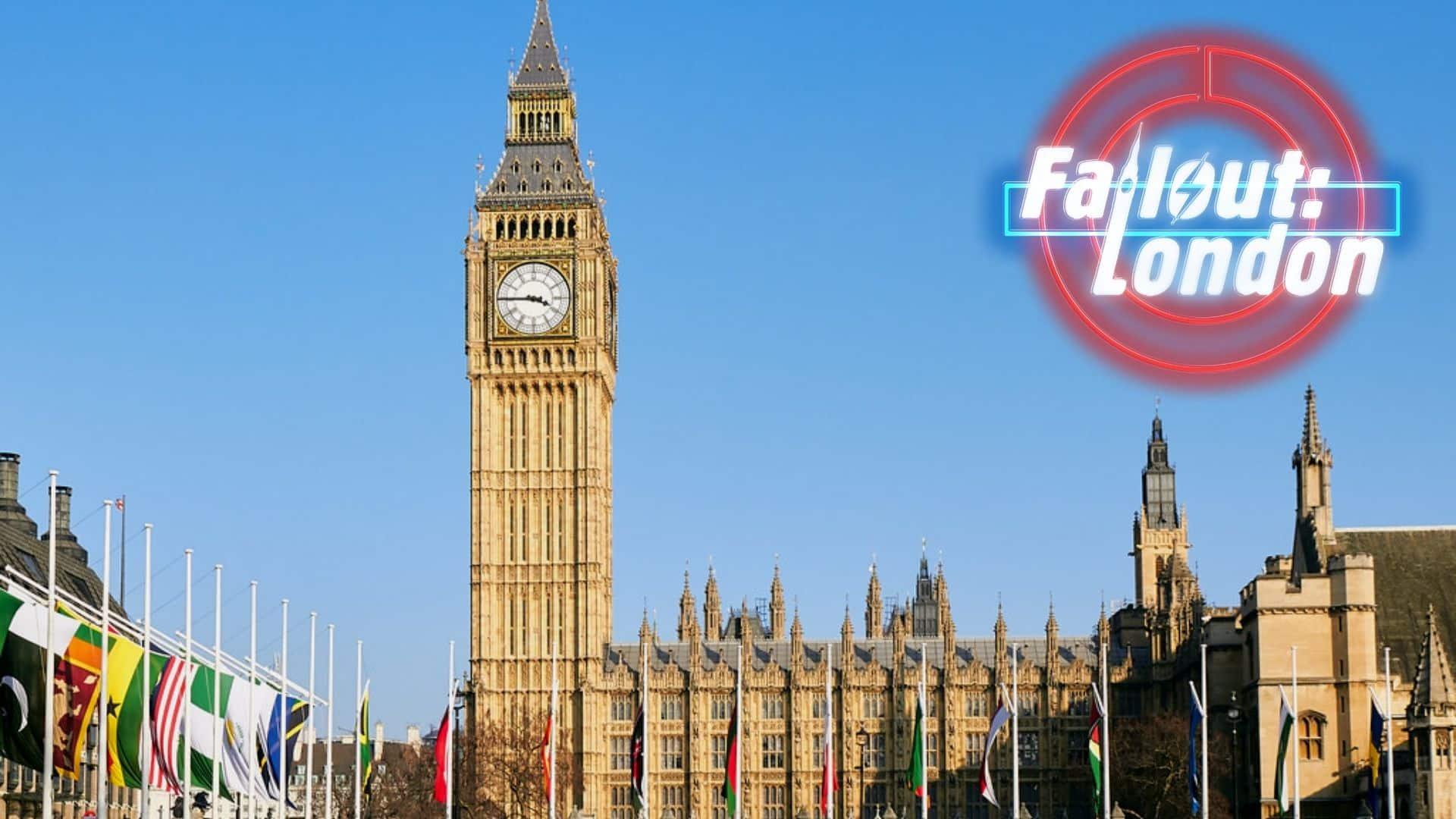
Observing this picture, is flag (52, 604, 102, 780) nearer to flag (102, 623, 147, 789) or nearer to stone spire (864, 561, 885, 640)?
flag (102, 623, 147, 789)

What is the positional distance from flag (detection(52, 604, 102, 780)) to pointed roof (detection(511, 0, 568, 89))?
8101 centimetres

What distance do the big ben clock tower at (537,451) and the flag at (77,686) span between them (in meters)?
68.3

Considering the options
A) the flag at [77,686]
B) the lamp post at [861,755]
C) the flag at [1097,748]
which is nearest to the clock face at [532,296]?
the lamp post at [861,755]

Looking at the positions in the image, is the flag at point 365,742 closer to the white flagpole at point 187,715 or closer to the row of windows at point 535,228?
the white flagpole at point 187,715

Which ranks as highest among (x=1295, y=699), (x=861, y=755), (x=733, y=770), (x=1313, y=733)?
(x=1295, y=699)

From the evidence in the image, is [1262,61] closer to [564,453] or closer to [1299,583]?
[1299,583]

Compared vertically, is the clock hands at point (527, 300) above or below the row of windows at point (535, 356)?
above

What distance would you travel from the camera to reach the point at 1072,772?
127 m

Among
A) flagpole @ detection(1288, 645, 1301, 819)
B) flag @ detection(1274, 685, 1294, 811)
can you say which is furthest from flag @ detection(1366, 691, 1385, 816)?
flag @ detection(1274, 685, 1294, 811)

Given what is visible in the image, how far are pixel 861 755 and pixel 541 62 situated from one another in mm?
44115

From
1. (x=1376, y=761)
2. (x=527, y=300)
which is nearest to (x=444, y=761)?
(x=1376, y=761)

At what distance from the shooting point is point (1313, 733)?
301 ft

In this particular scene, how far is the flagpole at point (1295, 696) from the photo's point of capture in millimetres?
76500

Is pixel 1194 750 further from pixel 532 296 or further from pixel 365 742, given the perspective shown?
pixel 532 296
